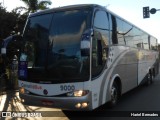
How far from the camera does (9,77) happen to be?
1447 cm

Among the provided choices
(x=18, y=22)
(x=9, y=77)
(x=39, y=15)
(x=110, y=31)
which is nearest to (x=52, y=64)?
(x=39, y=15)

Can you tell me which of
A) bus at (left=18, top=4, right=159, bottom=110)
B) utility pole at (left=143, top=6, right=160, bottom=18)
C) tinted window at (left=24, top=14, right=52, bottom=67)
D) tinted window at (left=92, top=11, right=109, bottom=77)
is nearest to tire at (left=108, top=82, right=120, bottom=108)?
bus at (left=18, top=4, right=159, bottom=110)

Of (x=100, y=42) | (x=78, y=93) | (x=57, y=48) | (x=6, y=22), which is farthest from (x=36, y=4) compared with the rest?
(x=78, y=93)

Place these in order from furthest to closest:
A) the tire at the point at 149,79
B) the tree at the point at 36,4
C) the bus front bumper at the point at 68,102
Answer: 1. the tree at the point at 36,4
2. the tire at the point at 149,79
3. the bus front bumper at the point at 68,102

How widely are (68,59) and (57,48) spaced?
17.2 inches

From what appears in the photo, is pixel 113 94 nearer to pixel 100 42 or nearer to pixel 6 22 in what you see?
pixel 100 42

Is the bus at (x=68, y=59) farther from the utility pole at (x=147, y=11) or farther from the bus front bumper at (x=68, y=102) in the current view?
the utility pole at (x=147, y=11)

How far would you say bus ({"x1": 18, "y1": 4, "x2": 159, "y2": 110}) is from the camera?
6.83 metres

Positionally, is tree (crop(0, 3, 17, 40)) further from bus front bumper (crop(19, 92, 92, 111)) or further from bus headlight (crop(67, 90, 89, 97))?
bus headlight (crop(67, 90, 89, 97))

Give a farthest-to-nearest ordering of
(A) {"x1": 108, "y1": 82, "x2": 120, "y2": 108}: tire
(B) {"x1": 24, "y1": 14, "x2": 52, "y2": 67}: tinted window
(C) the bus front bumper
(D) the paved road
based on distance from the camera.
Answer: (A) {"x1": 108, "y1": 82, "x2": 120, "y2": 108}: tire → (D) the paved road → (B) {"x1": 24, "y1": 14, "x2": 52, "y2": 67}: tinted window → (C) the bus front bumper

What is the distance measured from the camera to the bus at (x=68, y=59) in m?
6.83

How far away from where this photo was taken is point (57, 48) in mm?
7125

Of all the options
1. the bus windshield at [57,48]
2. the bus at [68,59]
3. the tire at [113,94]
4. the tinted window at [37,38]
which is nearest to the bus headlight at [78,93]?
the bus at [68,59]

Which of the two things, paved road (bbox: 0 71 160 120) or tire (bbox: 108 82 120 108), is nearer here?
paved road (bbox: 0 71 160 120)
